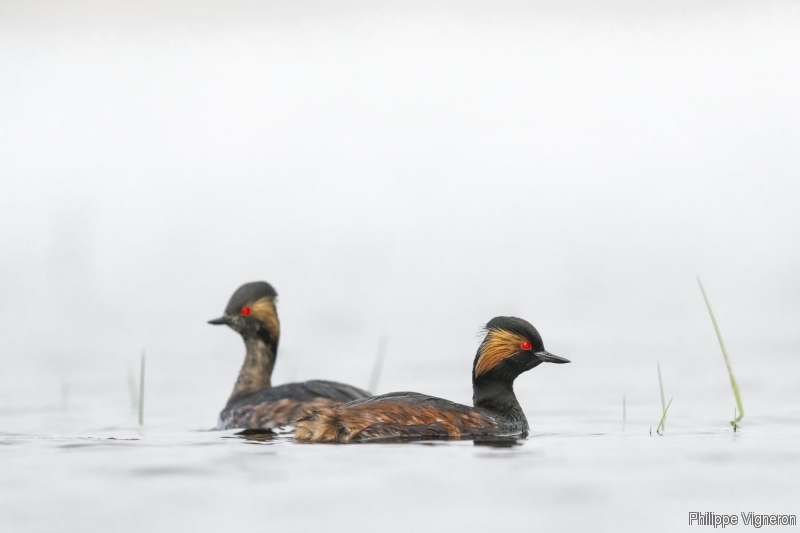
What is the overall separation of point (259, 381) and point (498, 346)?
10.2ft

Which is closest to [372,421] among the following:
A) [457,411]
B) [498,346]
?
[457,411]

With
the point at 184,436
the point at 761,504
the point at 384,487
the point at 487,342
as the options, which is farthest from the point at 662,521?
the point at 184,436

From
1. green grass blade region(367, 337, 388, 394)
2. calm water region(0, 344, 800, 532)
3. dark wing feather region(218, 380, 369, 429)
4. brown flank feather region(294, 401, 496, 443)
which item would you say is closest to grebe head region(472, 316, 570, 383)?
calm water region(0, 344, 800, 532)

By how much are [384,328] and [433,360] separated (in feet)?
7.25

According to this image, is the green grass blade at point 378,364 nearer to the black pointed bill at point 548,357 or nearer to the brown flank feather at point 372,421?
the black pointed bill at point 548,357

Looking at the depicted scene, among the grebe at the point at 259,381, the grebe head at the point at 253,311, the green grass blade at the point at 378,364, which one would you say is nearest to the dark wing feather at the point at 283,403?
the grebe at the point at 259,381

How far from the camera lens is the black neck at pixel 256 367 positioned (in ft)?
38.6

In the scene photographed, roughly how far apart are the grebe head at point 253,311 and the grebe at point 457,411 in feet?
9.36

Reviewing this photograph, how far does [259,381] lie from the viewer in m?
11.8

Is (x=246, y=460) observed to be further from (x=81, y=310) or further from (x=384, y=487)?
(x=81, y=310)

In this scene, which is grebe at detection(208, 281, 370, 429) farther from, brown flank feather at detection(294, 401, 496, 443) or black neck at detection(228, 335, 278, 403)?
brown flank feather at detection(294, 401, 496, 443)

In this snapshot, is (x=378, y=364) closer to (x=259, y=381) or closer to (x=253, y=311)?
(x=259, y=381)

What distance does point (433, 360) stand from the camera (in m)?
14.3

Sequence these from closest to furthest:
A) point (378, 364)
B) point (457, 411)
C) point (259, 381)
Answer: point (457, 411) < point (378, 364) < point (259, 381)
